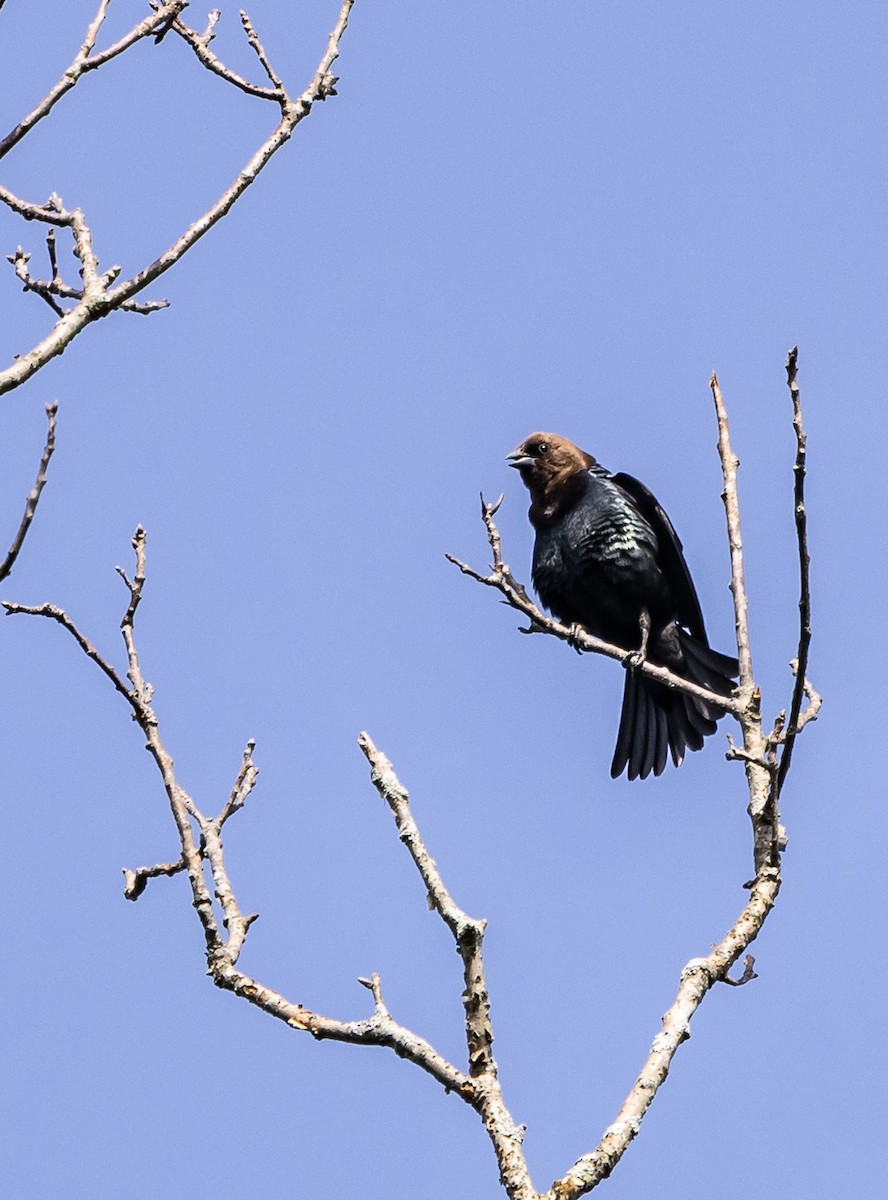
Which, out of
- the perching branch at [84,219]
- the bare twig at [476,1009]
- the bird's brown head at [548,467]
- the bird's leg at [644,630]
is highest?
the bird's brown head at [548,467]

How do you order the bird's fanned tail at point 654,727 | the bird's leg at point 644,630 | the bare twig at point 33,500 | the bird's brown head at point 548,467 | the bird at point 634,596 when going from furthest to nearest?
the bird's brown head at point 548,467 < the bird's fanned tail at point 654,727 < the bird at point 634,596 < the bird's leg at point 644,630 < the bare twig at point 33,500

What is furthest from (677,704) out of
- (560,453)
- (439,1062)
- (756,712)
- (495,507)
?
(439,1062)

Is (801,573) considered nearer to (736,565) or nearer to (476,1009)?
(736,565)

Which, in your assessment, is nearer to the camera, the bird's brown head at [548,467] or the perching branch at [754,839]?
the perching branch at [754,839]

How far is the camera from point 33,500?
3.01 m

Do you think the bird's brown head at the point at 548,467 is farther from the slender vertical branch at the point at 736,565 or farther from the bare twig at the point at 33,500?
the bare twig at the point at 33,500

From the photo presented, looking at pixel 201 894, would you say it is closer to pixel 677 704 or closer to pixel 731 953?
pixel 731 953

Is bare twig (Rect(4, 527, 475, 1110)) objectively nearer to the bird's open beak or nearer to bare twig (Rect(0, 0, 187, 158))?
bare twig (Rect(0, 0, 187, 158))

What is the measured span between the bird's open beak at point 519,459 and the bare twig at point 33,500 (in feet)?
18.0

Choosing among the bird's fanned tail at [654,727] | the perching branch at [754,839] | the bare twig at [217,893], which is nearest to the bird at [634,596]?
the bird's fanned tail at [654,727]

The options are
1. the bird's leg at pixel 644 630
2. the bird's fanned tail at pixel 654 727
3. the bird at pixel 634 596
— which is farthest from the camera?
the bird's fanned tail at pixel 654 727

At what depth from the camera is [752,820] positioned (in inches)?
153

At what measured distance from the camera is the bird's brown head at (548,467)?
27.0 feet

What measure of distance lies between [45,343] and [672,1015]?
1.98 metres
